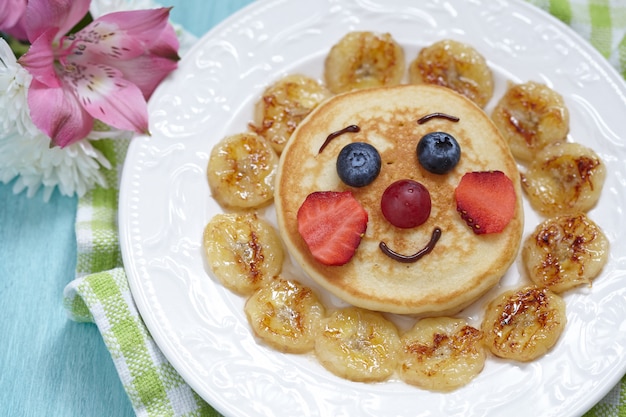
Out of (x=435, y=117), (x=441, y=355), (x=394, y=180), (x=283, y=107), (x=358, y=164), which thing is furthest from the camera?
(x=283, y=107)

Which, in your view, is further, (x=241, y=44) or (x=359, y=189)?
(x=241, y=44)

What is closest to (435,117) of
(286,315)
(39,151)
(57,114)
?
(286,315)

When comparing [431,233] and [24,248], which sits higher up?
[431,233]

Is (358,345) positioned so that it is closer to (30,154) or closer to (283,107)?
(283,107)

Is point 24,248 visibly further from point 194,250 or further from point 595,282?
point 595,282

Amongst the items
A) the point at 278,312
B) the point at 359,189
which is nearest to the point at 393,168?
the point at 359,189

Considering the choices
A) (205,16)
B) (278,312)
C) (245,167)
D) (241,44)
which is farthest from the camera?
(205,16)

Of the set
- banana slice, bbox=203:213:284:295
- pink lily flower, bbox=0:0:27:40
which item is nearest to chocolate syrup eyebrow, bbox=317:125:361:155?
banana slice, bbox=203:213:284:295
